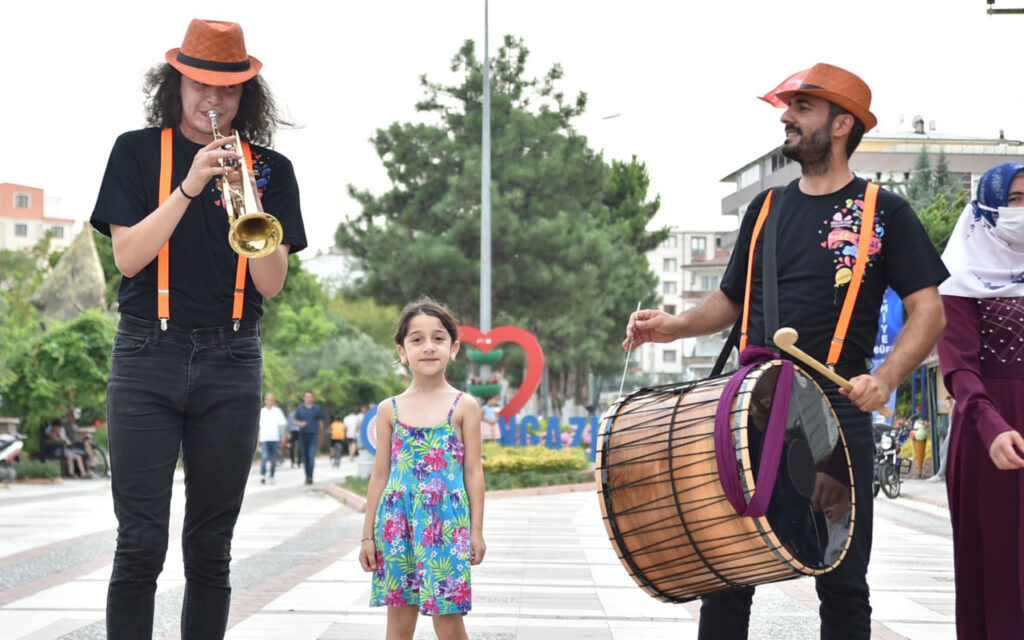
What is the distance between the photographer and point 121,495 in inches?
160

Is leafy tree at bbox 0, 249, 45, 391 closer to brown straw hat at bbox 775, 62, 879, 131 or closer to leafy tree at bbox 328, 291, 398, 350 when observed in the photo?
leafy tree at bbox 328, 291, 398, 350

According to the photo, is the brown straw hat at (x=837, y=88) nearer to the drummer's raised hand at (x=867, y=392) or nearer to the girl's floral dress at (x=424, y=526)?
the drummer's raised hand at (x=867, y=392)

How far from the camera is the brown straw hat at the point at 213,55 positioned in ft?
13.6

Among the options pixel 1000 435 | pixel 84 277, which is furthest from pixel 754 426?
pixel 84 277

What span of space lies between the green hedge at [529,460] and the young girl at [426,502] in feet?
55.0

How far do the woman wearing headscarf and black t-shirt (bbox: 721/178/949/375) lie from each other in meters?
0.34

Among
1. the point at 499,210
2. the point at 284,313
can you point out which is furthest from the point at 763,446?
the point at 284,313

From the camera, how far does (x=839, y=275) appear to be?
4.08 m

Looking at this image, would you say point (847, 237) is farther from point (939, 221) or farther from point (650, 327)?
point (939, 221)

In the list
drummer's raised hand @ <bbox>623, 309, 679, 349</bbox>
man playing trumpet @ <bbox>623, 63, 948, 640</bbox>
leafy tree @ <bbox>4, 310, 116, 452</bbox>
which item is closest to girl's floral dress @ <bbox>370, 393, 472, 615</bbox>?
drummer's raised hand @ <bbox>623, 309, 679, 349</bbox>

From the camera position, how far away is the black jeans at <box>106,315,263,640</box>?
13.3 ft

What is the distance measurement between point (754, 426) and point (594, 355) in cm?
4106

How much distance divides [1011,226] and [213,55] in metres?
2.41

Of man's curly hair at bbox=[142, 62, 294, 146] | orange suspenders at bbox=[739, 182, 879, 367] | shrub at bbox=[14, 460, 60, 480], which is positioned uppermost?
man's curly hair at bbox=[142, 62, 294, 146]
